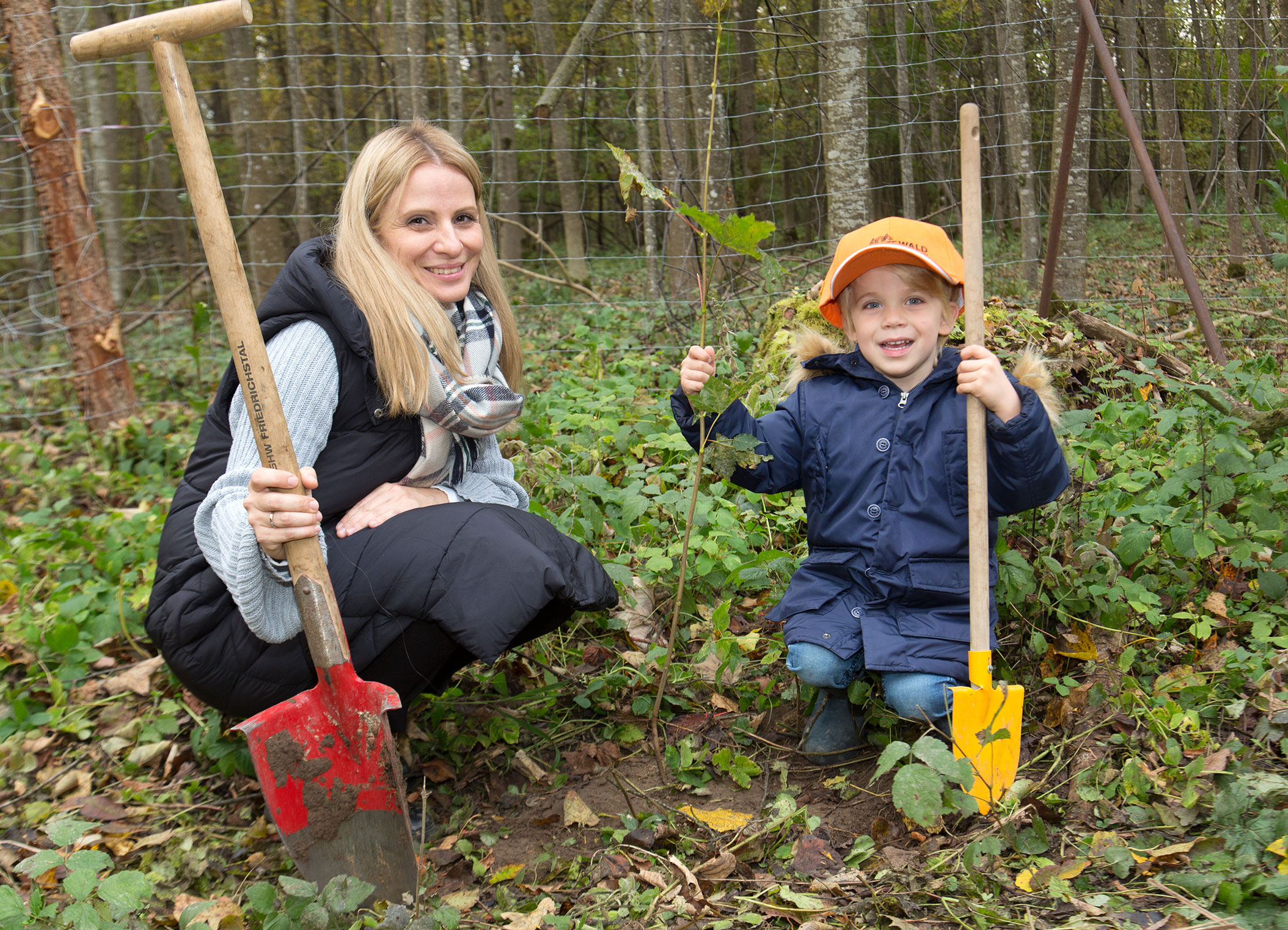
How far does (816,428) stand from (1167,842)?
3.83 ft

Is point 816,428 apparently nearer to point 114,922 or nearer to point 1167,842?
point 1167,842

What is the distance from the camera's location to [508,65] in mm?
13461

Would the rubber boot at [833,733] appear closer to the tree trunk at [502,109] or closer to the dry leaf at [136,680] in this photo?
the dry leaf at [136,680]

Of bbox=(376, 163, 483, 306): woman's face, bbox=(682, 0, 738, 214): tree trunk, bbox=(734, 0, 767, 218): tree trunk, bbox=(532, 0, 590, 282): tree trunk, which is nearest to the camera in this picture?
bbox=(376, 163, 483, 306): woman's face

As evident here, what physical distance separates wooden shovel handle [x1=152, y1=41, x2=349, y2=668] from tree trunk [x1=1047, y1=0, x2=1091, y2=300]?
5866 millimetres

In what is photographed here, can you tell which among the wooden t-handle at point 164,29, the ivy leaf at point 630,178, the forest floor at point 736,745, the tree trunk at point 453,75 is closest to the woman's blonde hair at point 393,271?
the wooden t-handle at point 164,29

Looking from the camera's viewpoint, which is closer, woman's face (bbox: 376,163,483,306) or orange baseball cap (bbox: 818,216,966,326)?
orange baseball cap (bbox: 818,216,966,326)

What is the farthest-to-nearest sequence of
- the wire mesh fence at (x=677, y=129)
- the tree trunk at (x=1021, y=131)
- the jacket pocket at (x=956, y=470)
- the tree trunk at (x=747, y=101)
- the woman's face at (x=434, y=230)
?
the tree trunk at (x=747, y=101), the tree trunk at (x=1021, y=131), the wire mesh fence at (x=677, y=129), the woman's face at (x=434, y=230), the jacket pocket at (x=956, y=470)

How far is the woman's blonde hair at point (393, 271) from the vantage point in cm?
218

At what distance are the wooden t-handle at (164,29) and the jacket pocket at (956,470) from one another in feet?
5.95

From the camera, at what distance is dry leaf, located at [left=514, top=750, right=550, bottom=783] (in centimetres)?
244

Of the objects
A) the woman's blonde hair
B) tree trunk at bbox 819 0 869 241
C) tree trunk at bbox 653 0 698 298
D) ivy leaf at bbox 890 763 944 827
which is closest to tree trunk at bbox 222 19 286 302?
tree trunk at bbox 653 0 698 298

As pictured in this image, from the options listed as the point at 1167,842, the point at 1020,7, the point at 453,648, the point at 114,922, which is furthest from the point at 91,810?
the point at 1020,7

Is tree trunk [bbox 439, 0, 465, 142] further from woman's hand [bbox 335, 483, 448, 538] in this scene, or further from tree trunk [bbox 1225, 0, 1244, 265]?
tree trunk [bbox 1225, 0, 1244, 265]
